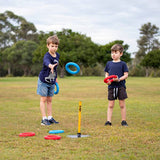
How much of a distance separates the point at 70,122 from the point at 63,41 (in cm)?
5001

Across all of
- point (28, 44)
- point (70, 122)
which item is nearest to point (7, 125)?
point (70, 122)

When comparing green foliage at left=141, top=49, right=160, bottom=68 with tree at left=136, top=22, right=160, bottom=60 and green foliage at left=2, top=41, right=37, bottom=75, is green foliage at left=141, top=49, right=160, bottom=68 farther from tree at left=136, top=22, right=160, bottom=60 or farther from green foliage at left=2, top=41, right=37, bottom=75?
green foliage at left=2, top=41, right=37, bottom=75

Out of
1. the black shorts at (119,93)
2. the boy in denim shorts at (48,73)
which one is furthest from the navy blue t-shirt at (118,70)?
the boy in denim shorts at (48,73)

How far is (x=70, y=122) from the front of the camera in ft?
24.3

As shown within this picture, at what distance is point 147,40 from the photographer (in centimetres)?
8069

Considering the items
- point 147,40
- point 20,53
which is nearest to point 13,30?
point 20,53

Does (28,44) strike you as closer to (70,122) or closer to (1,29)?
(1,29)

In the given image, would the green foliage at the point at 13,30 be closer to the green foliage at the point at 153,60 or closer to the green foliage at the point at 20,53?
the green foliage at the point at 20,53

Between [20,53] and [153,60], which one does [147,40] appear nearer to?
[153,60]

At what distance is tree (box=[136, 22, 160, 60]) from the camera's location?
264 feet

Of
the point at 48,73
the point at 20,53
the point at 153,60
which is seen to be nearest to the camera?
the point at 48,73

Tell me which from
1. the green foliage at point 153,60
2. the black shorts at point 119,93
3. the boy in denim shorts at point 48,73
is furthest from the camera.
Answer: the green foliage at point 153,60

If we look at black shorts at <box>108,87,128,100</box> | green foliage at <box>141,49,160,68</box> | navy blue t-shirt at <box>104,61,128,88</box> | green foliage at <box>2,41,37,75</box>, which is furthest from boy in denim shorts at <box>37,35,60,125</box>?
green foliage at <box>141,49,160,68</box>

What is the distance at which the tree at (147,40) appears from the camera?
80438 millimetres
